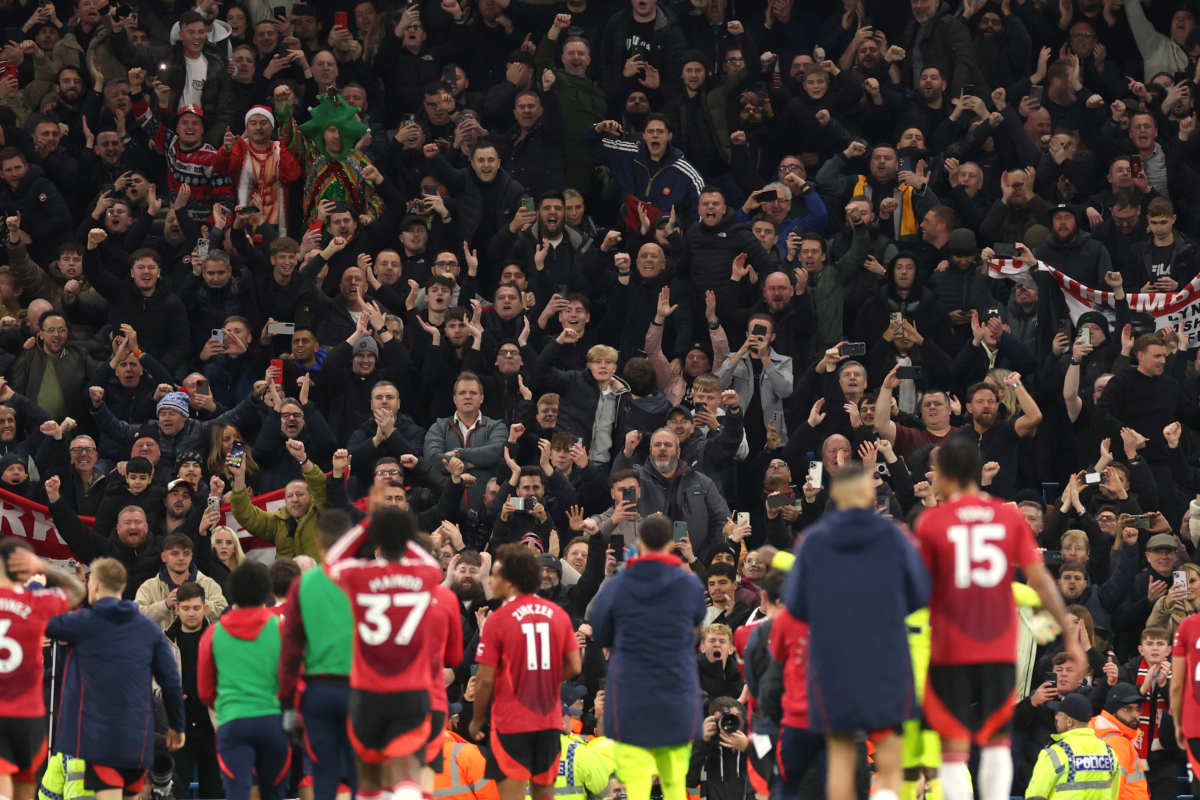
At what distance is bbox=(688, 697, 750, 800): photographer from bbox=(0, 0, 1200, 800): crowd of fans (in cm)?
6

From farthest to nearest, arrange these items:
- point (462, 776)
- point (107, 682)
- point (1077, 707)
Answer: point (1077, 707), point (462, 776), point (107, 682)

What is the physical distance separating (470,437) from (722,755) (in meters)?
4.43

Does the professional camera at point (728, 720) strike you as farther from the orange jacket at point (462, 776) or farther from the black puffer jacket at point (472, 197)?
the black puffer jacket at point (472, 197)

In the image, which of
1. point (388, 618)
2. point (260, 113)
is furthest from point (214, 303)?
point (388, 618)

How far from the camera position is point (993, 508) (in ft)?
30.9

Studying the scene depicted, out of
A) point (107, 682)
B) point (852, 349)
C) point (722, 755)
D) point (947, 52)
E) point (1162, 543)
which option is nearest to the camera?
point (107, 682)

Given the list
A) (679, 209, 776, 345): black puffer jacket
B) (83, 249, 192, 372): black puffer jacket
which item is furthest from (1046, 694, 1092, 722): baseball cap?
(83, 249, 192, 372): black puffer jacket

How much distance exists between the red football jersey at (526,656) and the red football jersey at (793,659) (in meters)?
1.63

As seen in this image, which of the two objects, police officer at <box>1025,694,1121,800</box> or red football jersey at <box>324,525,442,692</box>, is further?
police officer at <box>1025,694,1121,800</box>

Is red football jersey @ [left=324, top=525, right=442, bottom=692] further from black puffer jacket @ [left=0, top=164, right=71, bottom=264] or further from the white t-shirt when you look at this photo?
the white t-shirt

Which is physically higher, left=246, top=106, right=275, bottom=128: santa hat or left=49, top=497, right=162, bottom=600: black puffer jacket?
left=246, top=106, right=275, bottom=128: santa hat

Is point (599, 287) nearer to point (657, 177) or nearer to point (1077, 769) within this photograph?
point (657, 177)

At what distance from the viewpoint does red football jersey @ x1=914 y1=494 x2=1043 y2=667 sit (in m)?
9.34

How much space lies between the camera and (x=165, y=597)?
14.9m
